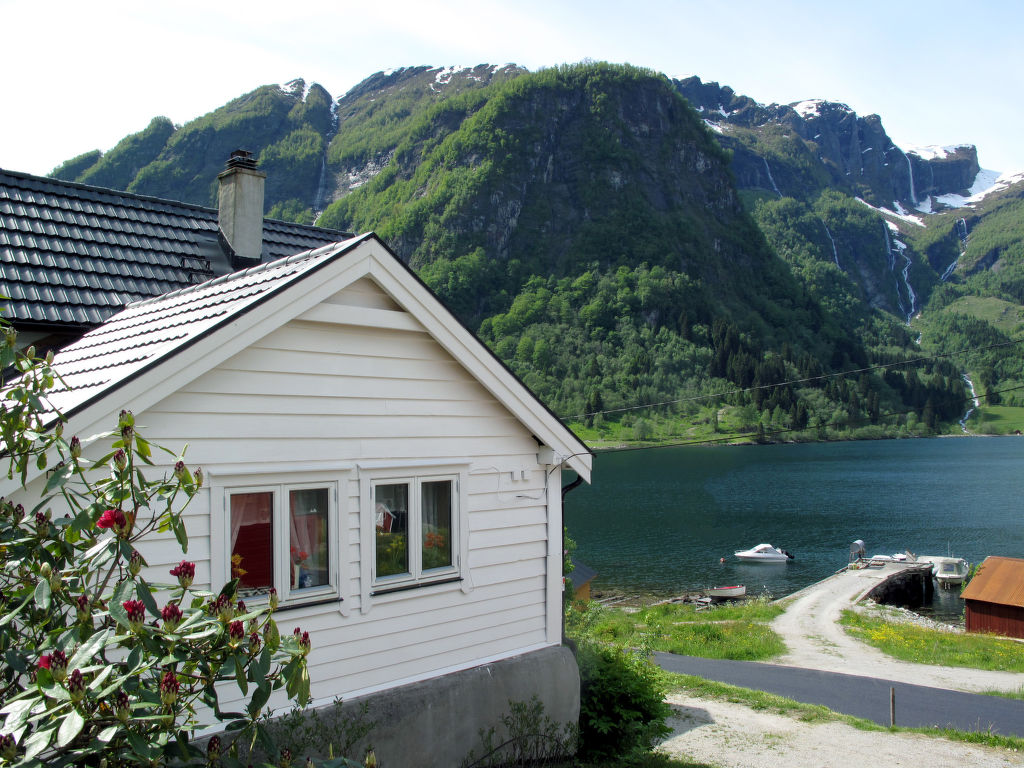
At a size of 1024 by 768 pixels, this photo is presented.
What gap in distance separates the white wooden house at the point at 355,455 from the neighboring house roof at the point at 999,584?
2933 cm

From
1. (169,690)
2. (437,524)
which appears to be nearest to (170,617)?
(169,690)

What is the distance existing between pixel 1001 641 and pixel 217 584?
3070cm

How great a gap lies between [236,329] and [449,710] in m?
3.89

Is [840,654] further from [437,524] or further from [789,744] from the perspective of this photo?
[437,524]

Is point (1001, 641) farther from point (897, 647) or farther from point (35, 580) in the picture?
point (35, 580)

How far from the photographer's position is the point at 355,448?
22.5 feet

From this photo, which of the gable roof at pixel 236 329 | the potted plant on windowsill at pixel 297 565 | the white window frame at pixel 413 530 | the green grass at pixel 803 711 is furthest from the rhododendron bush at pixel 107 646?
the green grass at pixel 803 711

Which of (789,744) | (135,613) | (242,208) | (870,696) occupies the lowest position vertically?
(870,696)

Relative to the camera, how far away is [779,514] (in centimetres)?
6819

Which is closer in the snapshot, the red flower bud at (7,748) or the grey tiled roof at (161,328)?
the red flower bud at (7,748)

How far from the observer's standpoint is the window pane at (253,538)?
6.13 metres

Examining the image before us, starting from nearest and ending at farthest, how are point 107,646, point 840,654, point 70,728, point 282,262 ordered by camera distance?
point 70,728, point 107,646, point 282,262, point 840,654

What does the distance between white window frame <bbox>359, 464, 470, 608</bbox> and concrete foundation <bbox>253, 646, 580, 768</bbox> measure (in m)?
0.85

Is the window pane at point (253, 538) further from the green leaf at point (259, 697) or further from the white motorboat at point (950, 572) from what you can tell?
the white motorboat at point (950, 572)
